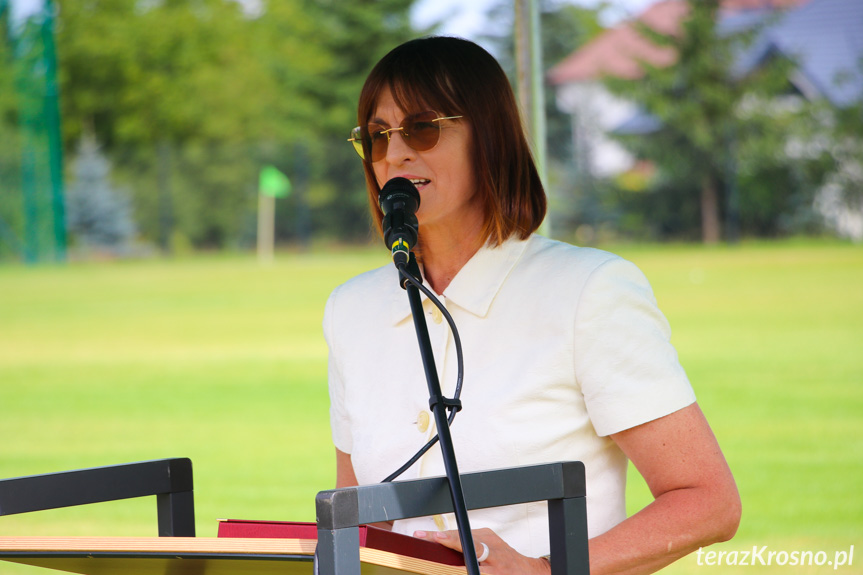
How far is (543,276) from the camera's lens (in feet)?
7.95

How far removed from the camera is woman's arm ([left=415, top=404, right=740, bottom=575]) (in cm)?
210

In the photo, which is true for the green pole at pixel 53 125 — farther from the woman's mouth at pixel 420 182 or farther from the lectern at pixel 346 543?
the lectern at pixel 346 543

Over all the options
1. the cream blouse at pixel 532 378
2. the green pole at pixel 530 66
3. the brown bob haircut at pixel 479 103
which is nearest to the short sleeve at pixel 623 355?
the cream blouse at pixel 532 378

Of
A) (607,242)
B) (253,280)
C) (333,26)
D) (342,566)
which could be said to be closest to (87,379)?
(342,566)

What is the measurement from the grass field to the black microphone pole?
3.75 metres

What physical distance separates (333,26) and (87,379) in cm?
3353

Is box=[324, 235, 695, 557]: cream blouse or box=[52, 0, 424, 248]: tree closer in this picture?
box=[324, 235, 695, 557]: cream blouse

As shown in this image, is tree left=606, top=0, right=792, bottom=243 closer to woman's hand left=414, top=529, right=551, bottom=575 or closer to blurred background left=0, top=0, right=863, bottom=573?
blurred background left=0, top=0, right=863, bottom=573

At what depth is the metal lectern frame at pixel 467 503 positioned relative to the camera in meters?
1.55

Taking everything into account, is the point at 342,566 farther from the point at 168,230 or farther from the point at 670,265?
the point at 168,230

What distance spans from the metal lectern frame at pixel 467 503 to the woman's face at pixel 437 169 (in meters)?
0.83

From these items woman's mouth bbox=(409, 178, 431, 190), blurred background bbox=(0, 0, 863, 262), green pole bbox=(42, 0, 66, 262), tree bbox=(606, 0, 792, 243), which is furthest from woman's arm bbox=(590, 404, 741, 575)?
tree bbox=(606, 0, 792, 243)

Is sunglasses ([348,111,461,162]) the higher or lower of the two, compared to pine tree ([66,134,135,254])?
lower

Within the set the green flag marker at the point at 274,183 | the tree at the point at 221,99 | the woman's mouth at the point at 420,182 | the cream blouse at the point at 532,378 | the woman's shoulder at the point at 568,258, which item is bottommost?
the cream blouse at the point at 532,378
